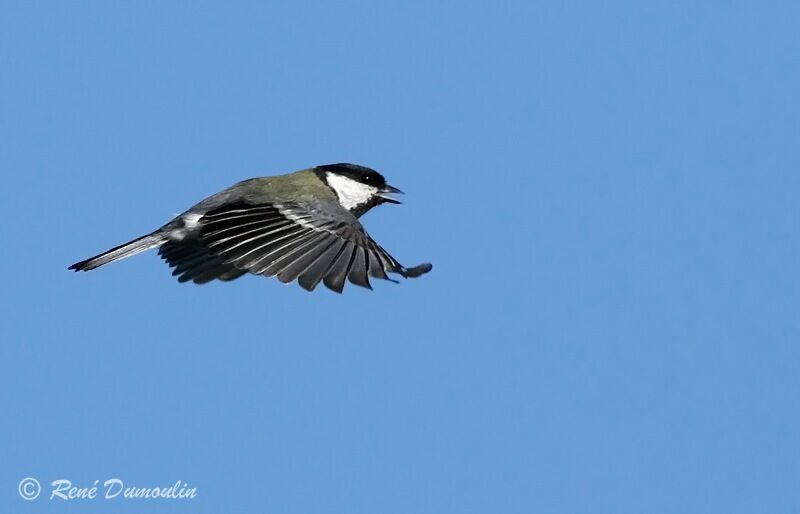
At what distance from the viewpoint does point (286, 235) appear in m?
7.17

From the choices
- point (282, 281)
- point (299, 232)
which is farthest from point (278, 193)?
point (282, 281)

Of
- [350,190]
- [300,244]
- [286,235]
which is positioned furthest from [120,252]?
[350,190]

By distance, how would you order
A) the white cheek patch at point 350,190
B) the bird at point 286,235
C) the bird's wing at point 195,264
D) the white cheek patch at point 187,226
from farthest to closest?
the white cheek patch at point 350,190 < the bird's wing at point 195,264 < the white cheek patch at point 187,226 < the bird at point 286,235

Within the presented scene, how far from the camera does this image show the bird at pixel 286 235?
6.69 m

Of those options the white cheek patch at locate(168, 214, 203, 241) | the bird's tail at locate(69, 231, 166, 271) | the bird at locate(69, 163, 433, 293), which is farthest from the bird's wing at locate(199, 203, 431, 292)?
the bird's tail at locate(69, 231, 166, 271)

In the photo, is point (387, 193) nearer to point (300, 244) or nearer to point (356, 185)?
point (356, 185)

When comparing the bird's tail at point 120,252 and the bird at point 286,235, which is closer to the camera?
the bird at point 286,235

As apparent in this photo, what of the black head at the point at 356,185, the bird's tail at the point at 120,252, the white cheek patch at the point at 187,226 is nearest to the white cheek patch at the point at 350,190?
the black head at the point at 356,185

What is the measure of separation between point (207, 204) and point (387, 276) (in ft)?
7.12

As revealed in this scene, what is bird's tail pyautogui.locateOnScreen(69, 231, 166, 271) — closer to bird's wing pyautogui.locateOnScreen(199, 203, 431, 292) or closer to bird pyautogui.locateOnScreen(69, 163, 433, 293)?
bird pyautogui.locateOnScreen(69, 163, 433, 293)

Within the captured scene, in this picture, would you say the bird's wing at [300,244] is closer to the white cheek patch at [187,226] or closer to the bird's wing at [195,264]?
the white cheek patch at [187,226]

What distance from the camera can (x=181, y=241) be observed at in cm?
852

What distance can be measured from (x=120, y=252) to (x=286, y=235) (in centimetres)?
142

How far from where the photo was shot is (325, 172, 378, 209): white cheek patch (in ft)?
29.6
